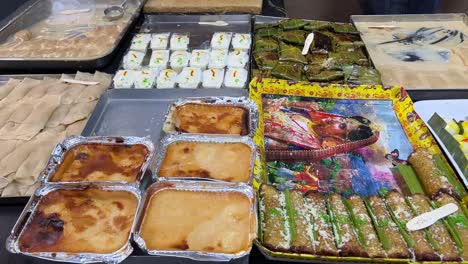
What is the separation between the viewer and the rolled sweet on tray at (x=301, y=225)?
1229mm

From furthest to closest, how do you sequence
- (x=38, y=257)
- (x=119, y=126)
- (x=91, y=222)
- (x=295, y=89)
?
1. (x=295, y=89)
2. (x=119, y=126)
3. (x=91, y=222)
4. (x=38, y=257)

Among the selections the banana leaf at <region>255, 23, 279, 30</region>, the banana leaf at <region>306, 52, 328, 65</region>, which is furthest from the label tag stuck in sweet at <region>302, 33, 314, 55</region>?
the banana leaf at <region>255, 23, 279, 30</region>

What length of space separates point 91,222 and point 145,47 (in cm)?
157

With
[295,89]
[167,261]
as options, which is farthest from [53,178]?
[295,89]

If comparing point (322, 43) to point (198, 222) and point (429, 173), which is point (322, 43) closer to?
point (429, 173)

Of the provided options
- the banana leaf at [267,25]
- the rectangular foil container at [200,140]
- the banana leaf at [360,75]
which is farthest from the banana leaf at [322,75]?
the rectangular foil container at [200,140]

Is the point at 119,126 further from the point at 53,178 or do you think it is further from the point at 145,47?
the point at 145,47

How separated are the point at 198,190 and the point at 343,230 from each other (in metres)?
0.54

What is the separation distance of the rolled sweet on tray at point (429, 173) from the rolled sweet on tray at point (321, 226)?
0.45 metres

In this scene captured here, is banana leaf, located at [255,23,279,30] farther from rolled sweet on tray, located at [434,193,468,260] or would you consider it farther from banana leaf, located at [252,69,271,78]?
rolled sweet on tray, located at [434,193,468,260]

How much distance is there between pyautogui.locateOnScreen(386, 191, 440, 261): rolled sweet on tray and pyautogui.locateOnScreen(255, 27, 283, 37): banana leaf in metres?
1.59

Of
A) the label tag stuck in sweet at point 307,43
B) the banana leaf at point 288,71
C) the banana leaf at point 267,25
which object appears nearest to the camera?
the banana leaf at point 288,71

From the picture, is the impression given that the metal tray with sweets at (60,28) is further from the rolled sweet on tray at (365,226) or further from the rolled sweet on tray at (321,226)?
the rolled sweet on tray at (365,226)

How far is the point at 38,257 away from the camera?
1178 millimetres
